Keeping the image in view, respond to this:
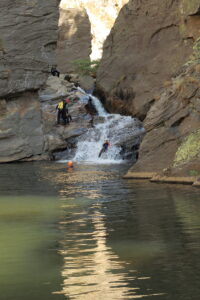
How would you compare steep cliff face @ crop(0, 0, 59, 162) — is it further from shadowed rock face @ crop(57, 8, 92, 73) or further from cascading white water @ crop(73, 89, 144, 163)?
shadowed rock face @ crop(57, 8, 92, 73)

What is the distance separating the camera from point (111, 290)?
707 cm

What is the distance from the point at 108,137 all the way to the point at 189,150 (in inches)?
690

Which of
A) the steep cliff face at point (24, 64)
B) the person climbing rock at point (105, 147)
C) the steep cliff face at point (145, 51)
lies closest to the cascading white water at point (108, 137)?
the person climbing rock at point (105, 147)

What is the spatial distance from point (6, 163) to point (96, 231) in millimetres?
23633

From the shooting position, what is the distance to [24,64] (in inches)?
1420

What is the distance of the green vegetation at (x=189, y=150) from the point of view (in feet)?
61.0

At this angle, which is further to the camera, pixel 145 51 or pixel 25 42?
pixel 145 51

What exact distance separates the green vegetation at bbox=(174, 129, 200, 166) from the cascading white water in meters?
13.5

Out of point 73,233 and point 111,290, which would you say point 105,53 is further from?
point 111,290

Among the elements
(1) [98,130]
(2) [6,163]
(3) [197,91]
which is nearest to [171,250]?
(3) [197,91]

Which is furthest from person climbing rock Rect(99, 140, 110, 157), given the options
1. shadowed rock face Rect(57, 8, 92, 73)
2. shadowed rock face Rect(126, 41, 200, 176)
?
shadowed rock face Rect(57, 8, 92, 73)

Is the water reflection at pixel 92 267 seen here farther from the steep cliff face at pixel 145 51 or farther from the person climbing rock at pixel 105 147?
the person climbing rock at pixel 105 147

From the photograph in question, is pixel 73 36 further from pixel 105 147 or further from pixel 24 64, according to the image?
pixel 105 147

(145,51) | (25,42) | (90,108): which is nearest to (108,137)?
(90,108)
